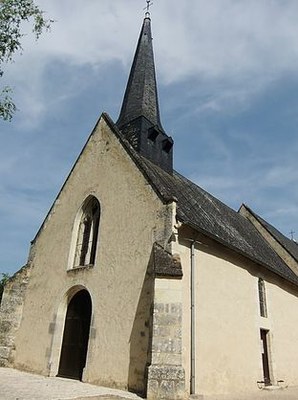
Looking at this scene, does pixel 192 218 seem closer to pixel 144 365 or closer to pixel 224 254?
pixel 224 254

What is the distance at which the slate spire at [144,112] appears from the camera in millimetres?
15133

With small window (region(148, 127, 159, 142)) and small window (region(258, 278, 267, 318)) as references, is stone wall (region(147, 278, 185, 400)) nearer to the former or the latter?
small window (region(258, 278, 267, 318))

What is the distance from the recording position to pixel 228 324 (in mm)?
11211

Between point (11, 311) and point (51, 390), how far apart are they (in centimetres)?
614

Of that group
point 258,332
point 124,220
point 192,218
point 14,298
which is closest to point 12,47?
point 124,220

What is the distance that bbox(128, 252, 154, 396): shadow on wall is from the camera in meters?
8.84

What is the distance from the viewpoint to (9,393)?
7434mm

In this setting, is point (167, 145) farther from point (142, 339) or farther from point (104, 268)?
point (142, 339)

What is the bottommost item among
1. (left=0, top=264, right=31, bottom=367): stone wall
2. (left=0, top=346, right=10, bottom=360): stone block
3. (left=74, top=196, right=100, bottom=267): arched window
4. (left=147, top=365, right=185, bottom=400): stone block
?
(left=147, top=365, right=185, bottom=400): stone block

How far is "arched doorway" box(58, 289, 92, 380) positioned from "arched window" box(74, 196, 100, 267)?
115cm

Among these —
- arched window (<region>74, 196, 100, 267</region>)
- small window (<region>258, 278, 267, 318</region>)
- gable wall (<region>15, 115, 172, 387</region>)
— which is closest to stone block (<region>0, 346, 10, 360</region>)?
gable wall (<region>15, 115, 172, 387</region>)

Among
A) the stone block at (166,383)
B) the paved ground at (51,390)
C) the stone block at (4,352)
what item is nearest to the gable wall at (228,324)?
the stone block at (166,383)

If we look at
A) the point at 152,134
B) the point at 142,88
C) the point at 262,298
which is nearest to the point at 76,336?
the point at 262,298

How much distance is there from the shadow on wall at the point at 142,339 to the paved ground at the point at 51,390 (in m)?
0.37
